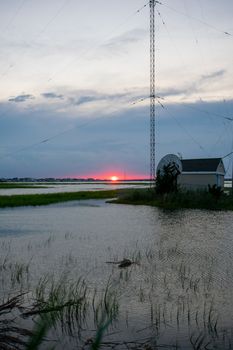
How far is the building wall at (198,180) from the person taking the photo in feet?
172

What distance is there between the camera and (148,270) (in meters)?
11.8

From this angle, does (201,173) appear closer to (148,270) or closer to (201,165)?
(201,165)

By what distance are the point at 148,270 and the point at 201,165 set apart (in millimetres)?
43209

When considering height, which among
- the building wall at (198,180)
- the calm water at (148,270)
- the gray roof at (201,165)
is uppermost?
the gray roof at (201,165)

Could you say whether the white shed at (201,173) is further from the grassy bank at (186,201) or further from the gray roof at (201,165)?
the grassy bank at (186,201)

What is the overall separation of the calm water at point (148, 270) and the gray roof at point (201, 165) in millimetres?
30303

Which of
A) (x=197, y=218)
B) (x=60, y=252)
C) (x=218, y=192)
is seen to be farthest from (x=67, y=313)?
(x=218, y=192)

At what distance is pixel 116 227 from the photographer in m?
21.5

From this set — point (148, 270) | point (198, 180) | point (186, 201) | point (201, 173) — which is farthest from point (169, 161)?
point (148, 270)

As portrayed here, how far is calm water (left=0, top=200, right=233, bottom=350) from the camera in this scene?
7348 millimetres

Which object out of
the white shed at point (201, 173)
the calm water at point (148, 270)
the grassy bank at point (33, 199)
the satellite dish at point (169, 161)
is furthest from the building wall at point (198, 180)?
the calm water at point (148, 270)

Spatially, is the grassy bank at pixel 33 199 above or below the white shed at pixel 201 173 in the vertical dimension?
below

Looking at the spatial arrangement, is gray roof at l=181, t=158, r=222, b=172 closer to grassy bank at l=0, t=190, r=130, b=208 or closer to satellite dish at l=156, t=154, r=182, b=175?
satellite dish at l=156, t=154, r=182, b=175

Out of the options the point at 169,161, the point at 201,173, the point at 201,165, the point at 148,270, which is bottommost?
the point at 148,270
